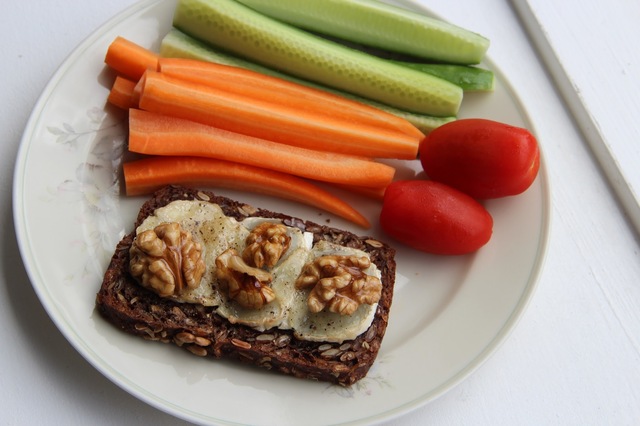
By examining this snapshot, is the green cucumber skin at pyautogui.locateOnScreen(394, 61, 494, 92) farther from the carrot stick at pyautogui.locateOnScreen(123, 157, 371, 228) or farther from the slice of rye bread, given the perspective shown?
the slice of rye bread

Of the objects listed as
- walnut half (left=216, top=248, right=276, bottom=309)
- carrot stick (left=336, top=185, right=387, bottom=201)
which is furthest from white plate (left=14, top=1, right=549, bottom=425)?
walnut half (left=216, top=248, right=276, bottom=309)

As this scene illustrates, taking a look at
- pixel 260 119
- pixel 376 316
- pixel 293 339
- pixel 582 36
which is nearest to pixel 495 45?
pixel 582 36

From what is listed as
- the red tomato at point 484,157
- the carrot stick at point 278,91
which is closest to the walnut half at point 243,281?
the carrot stick at point 278,91

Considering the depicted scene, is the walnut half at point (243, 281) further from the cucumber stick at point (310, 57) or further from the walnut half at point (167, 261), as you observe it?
the cucumber stick at point (310, 57)

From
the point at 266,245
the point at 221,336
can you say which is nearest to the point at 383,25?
the point at 266,245

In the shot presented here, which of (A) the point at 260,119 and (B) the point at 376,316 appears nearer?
(B) the point at 376,316

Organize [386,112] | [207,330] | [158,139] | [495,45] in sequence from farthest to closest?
1. [495,45]
2. [386,112]
3. [158,139]
4. [207,330]

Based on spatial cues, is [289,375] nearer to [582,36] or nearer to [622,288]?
[622,288]
